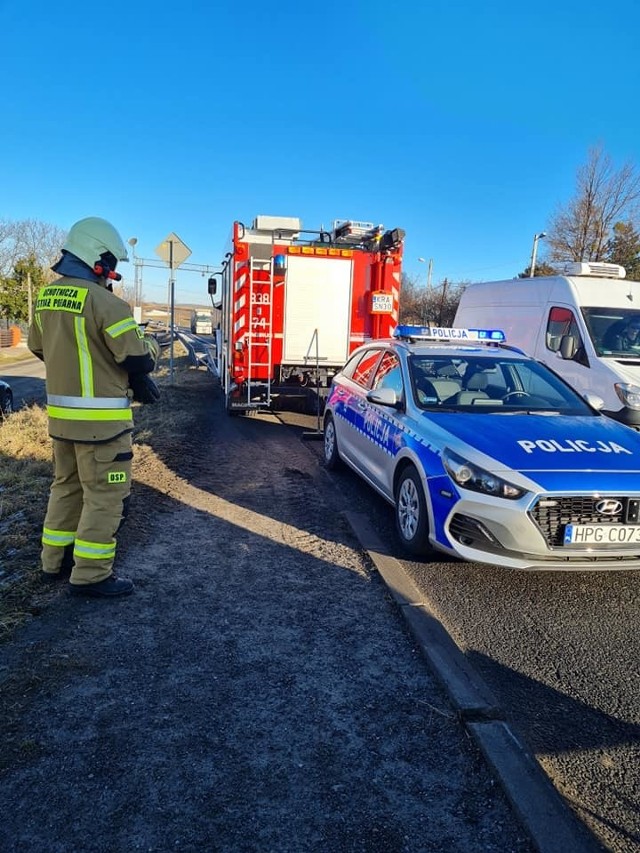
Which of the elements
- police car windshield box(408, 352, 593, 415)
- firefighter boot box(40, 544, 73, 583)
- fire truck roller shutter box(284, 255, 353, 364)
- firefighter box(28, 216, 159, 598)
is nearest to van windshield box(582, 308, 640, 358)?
police car windshield box(408, 352, 593, 415)

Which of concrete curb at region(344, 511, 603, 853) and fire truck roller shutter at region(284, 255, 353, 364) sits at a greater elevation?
fire truck roller shutter at region(284, 255, 353, 364)

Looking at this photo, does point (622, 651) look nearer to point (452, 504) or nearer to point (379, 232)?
point (452, 504)

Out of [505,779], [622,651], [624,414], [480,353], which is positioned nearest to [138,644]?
[505,779]

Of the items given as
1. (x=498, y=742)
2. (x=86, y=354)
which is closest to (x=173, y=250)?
(x=86, y=354)

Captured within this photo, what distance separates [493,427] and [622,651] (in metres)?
1.65

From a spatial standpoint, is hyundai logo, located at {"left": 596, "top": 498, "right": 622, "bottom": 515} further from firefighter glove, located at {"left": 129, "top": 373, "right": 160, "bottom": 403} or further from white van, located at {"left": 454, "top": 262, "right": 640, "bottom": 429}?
white van, located at {"left": 454, "top": 262, "right": 640, "bottom": 429}

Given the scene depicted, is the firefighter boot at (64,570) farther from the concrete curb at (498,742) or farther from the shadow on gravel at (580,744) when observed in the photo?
the shadow on gravel at (580,744)

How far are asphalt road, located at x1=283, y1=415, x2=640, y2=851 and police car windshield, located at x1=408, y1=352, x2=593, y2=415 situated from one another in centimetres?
124

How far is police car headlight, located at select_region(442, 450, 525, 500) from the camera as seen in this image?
375 cm

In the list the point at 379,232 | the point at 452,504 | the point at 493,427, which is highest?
the point at 379,232

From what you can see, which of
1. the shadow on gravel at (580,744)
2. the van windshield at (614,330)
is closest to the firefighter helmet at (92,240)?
the shadow on gravel at (580,744)

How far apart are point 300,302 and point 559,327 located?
3978 millimetres

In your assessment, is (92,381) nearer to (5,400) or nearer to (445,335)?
(445,335)

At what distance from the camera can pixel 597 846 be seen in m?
2.05
